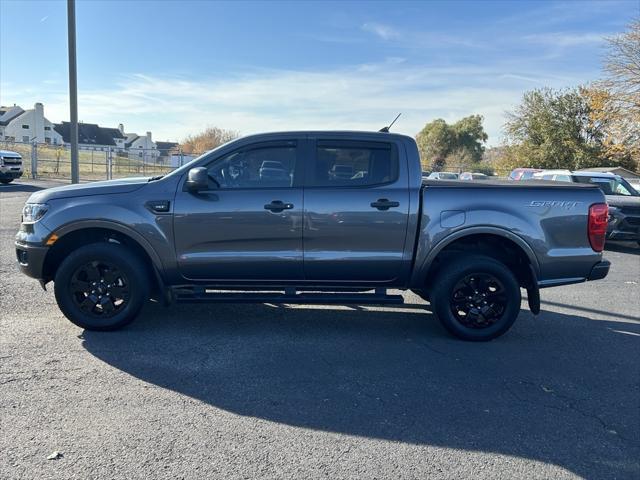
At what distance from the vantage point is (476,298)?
4.91 meters

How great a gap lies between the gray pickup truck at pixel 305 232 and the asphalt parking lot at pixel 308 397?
422 millimetres

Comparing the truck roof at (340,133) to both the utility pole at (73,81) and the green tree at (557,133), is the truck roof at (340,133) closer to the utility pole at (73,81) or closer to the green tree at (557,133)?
the utility pole at (73,81)

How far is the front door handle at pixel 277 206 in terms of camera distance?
15.4 feet

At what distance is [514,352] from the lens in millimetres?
4734

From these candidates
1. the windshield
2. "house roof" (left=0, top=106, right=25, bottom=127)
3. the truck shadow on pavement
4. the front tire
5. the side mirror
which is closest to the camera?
the truck shadow on pavement

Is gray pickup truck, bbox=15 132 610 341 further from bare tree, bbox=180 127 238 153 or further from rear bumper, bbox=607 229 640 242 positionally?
bare tree, bbox=180 127 238 153

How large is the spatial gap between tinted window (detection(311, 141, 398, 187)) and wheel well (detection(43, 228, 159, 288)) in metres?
1.83

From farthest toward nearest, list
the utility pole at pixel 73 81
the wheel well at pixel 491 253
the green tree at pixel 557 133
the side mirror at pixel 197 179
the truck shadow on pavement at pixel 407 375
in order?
1. the green tree at pixel 557 133
2. the utility pole at pixel 73 81
3. the wheel well at pixel 491 253
4. the side mirror at pixel 197 179
5. the truck shadow on pavement at pixel 407 375

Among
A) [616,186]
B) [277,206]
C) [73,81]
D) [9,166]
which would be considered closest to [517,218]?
[277,206]

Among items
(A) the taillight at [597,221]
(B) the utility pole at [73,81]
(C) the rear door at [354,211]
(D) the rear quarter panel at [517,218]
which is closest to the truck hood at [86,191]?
(C) the rear door at [354,211]

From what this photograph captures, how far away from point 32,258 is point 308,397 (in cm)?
302

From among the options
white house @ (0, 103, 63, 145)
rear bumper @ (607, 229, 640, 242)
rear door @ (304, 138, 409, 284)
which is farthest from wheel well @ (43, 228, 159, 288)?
white house @ (0, 103, 63, 145)

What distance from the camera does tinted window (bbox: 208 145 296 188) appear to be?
4.80 m

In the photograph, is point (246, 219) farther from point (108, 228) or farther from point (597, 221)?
point (597, 221)
